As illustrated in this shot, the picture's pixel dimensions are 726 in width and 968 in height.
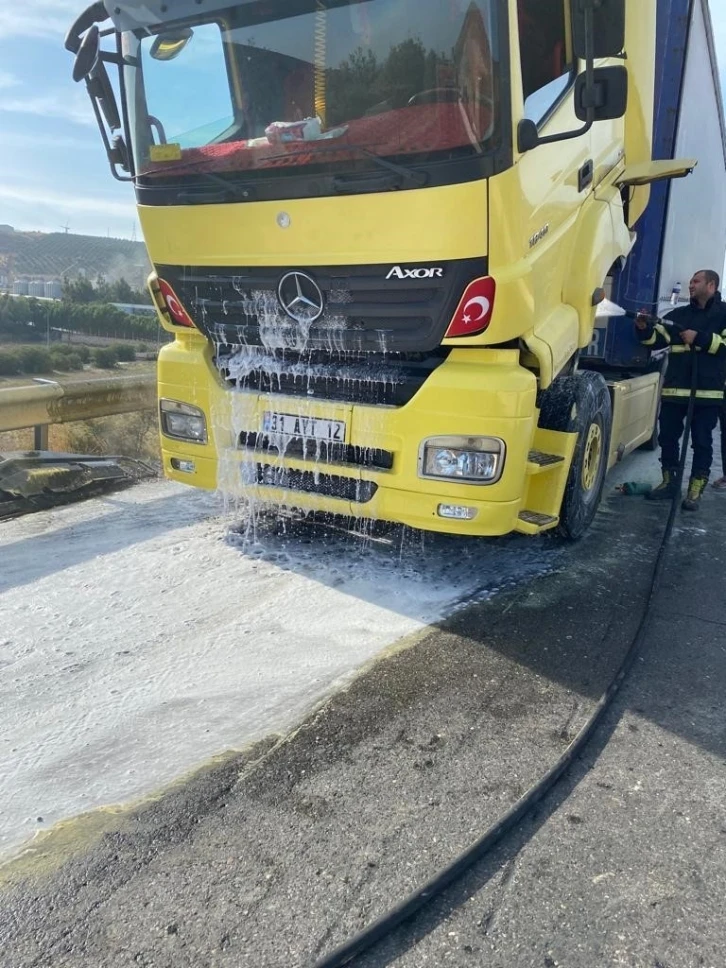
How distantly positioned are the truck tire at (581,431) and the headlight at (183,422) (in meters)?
1.89

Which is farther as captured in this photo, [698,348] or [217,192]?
[698,348]

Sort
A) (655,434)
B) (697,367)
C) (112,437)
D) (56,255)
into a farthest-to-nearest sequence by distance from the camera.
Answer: (56,255)
(655,434)
(112,437)
(697,367)

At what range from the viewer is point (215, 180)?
149 inches

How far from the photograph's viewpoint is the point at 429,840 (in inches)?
87.0

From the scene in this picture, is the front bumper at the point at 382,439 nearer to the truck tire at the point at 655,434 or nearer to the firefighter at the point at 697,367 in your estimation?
the firefighter at the point at 697,367

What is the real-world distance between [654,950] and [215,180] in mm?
3570

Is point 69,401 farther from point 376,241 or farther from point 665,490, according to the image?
point 665,490

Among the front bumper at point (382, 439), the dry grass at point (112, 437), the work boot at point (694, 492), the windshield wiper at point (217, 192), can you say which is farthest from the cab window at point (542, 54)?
the dry grass at point (112, 437)

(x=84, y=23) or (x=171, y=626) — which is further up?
(x=84, y=23)

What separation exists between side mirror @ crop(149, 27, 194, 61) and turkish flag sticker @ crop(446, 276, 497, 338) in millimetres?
2014

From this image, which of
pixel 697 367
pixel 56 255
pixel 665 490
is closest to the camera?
pixel 697 367

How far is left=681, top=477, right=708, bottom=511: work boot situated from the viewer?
19.1ft

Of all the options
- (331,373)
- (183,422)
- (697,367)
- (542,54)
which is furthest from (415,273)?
(697,367)

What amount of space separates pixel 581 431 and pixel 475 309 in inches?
47.0
